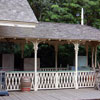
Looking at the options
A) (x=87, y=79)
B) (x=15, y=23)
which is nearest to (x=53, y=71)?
(x=87, y=79)

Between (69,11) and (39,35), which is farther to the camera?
(69,11)

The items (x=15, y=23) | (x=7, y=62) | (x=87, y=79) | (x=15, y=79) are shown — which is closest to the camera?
(x=15, y=23)

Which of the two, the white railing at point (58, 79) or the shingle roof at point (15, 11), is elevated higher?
the shingle roof at point (15, 11)

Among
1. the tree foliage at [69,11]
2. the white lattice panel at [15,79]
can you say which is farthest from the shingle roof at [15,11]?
the tree foliage at [69,11]

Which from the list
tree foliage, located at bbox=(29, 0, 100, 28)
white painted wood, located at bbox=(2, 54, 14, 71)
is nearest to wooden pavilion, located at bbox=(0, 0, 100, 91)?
white painted wood, located at bbox=(2, 54, 14, 71)

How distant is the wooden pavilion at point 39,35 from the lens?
32.9ft

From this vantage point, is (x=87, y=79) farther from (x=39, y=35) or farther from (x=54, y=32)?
(x=39, y=35)

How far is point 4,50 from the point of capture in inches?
799

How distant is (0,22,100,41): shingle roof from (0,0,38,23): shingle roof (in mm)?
1288

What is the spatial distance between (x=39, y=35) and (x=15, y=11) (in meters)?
2.02

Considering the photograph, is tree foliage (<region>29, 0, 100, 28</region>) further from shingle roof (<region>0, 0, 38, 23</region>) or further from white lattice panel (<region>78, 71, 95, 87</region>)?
shingle roof (<region>0, 0, 38, 23</region>)

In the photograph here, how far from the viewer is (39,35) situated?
11.9 m

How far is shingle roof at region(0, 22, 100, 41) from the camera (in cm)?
1155

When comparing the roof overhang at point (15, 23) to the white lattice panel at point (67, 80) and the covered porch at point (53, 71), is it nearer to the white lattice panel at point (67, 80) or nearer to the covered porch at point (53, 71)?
the covered porch at point (53, 71)
